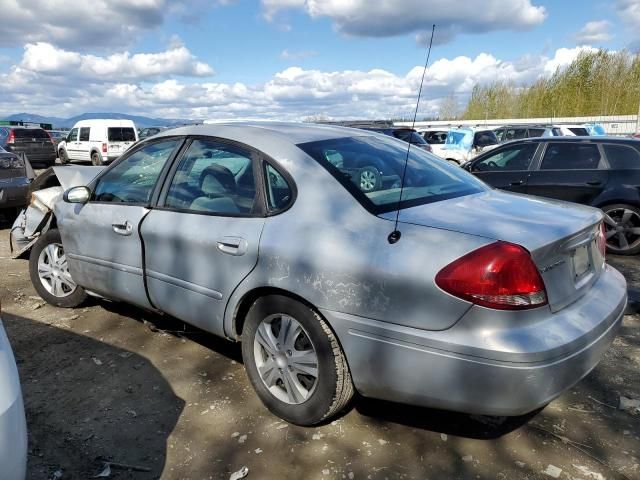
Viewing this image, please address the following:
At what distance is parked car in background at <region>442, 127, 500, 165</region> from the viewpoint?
17531 mm

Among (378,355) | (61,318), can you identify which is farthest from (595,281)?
(61,318)

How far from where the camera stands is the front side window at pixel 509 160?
735cm

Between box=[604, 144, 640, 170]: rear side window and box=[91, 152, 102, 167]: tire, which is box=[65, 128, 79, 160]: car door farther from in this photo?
box=[604, 144, 640, 170]: rear side window

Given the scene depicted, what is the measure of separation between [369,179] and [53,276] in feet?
10.3

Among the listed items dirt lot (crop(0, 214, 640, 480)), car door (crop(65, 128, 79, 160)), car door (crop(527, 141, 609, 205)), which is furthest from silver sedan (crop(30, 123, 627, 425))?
car door (crop(65, 128, 79, 160))

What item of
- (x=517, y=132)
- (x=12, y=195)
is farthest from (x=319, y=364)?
(x=517, y=132)

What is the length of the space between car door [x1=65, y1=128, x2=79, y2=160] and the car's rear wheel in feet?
72.0

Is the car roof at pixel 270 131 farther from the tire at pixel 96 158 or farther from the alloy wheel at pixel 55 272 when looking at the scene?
the tire at pixel 96 158

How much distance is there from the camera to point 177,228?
3115mm

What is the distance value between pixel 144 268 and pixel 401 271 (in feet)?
6.19

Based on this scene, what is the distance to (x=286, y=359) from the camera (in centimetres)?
273

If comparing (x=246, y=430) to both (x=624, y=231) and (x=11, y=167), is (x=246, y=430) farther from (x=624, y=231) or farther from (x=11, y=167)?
(x=11, y=167)

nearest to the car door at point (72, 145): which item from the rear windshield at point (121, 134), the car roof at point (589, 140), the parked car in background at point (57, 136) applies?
the rear windshield at point (121, 134)

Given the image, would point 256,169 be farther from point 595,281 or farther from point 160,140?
point 595,281
